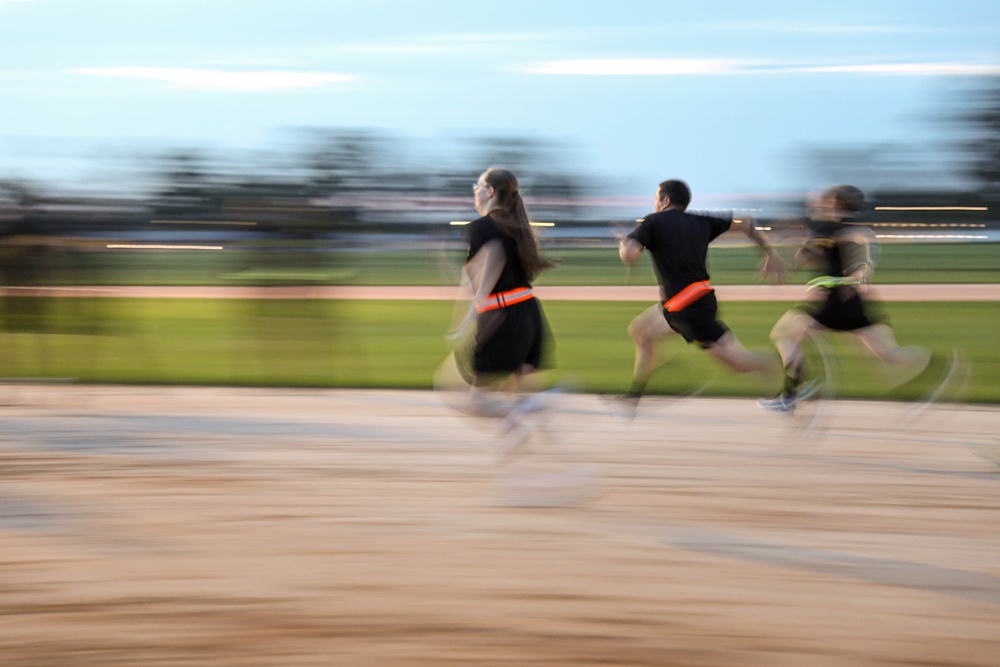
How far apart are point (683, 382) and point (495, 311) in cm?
400

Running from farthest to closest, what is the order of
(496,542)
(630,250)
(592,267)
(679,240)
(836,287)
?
(592,267) < (836,287) < (679,240) < (630,250) < (496,542)

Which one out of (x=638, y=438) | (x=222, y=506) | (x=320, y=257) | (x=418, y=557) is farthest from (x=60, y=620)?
(x=320, y=257)

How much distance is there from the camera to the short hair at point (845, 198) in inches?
289

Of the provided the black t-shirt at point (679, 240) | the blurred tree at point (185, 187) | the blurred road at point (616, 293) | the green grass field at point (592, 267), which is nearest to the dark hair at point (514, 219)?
the black t-shirt at point (679, 240)

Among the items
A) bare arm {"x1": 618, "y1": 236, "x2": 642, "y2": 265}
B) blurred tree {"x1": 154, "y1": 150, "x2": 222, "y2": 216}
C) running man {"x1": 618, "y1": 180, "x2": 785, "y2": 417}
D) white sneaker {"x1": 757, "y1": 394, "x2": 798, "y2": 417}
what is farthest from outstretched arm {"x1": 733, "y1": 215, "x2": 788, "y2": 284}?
blurred tree {"x1": 154, "y1": 150, "x2": 222, "y2": 216}

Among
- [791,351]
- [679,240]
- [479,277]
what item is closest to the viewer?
[479,277]

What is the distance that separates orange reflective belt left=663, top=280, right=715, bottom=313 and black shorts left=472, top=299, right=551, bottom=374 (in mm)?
1607

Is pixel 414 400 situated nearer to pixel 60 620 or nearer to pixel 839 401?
pixel 839 401

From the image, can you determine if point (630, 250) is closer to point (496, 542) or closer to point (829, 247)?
point (829, 247)

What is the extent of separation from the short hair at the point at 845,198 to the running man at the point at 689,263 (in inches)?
20.2

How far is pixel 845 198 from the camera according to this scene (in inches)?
290

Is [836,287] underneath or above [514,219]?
underneath

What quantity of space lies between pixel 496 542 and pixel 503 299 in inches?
53.6

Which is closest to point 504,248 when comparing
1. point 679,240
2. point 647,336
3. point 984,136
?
point 679,240
